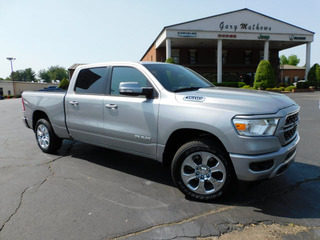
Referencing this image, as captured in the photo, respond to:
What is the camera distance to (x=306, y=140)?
20.5 ft

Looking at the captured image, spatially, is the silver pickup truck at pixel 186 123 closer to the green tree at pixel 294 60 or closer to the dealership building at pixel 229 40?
the dealership building at pixel 229 40

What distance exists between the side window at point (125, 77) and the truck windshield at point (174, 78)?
18cm

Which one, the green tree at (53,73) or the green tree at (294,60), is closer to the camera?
the green tree at (294,60)

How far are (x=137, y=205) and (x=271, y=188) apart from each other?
1.98 m

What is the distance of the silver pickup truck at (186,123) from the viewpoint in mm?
2807

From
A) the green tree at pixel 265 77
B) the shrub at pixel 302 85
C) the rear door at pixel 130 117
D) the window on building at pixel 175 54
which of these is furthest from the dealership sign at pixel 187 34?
the rear door at pixel 130 117

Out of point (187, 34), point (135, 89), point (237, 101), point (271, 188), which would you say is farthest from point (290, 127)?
point (187, 34)

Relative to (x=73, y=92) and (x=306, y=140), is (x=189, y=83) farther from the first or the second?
(x=306, y=140)

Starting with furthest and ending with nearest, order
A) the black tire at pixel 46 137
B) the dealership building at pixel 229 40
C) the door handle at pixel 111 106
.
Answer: the dealership building at pixel 229 40 < the black tire at pixel 46 137 < the door handle at pixel 111 106

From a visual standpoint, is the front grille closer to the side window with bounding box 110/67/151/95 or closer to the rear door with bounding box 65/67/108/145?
the side window with bounding box 110/67/151/95

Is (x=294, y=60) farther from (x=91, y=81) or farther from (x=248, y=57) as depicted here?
(x=91, y=81)

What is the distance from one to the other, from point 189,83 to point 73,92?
228 cm

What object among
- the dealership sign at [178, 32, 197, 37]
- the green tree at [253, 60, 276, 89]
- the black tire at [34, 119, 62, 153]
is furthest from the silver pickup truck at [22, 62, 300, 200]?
the dealership sign at [178, 32, 197, 37]

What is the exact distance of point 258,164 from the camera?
280cm
